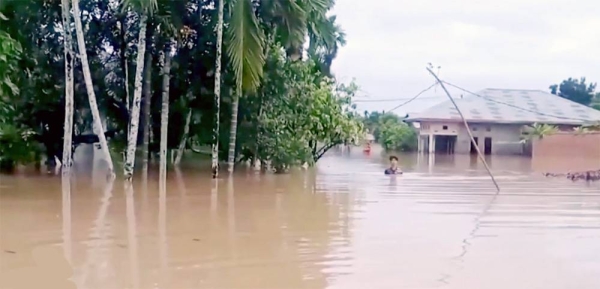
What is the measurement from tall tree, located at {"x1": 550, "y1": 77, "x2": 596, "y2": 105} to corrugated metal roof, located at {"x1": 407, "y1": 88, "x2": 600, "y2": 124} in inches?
612

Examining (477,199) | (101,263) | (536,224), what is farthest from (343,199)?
(101,263)

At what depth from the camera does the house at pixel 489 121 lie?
45.1 meters

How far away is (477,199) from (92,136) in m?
11.8

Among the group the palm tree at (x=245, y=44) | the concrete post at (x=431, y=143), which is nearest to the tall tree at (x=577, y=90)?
the concrete post at (x=431, y=143)

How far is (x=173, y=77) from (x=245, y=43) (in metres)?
4.62

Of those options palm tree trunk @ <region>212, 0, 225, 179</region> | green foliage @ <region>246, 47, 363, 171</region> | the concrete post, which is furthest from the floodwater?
the concrete post

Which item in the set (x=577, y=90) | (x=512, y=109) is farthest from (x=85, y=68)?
(x=577, y=90)

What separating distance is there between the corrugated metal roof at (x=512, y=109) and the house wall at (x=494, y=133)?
1.85ft

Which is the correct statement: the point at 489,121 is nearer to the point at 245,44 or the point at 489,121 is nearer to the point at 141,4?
the point at 245,44

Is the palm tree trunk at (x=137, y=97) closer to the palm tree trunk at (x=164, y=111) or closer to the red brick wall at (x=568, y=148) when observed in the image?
the palm tree trunk at (x=164, y=111)

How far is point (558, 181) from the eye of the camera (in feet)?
69.1

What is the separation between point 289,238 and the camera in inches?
357

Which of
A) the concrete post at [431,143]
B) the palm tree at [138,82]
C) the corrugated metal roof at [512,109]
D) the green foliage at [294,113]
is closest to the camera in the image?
the palm tree at [138,82]

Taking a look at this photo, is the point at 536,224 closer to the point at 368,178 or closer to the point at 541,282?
the point at 541,282
